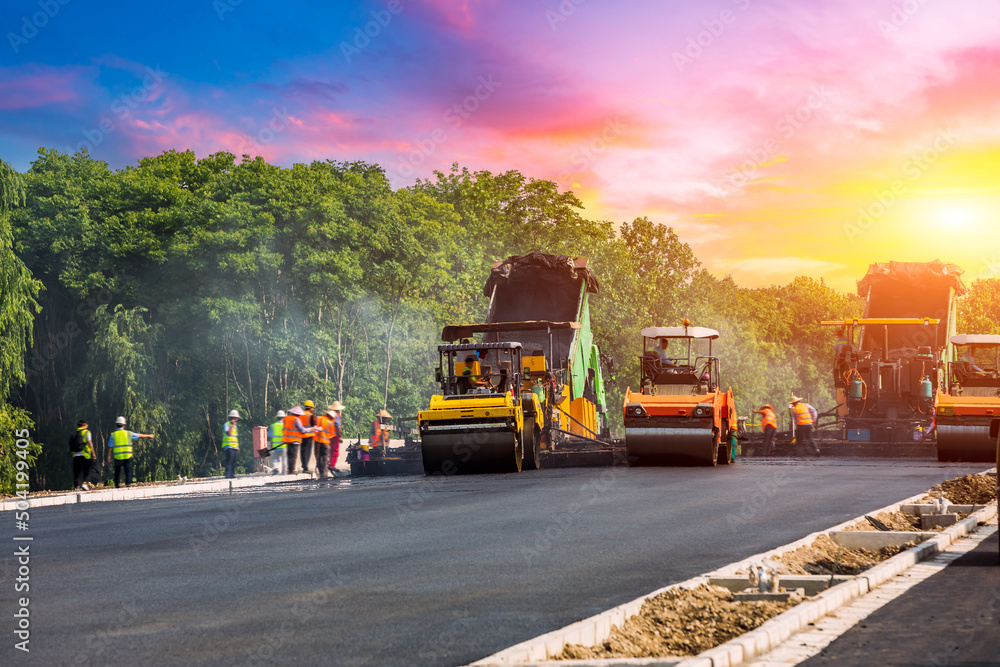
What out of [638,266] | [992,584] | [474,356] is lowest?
[992,584]

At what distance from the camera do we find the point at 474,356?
23.7 metres

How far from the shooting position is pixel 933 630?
22.1 feet

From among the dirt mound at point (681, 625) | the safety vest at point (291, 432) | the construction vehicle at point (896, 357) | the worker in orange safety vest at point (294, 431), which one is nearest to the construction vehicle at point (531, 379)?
the worker in orange safety vest at point (294, 431)

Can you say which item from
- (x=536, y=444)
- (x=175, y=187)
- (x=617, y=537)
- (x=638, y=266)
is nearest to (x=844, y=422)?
(x=536, y=444)

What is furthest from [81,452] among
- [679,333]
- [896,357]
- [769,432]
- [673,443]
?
[896,357]

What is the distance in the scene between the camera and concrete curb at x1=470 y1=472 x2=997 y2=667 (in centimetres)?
569

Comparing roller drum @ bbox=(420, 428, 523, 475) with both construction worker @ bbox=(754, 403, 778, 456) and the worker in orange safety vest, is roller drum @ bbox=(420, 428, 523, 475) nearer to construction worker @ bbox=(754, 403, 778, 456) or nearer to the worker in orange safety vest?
the worker in orange safety vest

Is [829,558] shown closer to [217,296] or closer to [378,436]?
[378,436]

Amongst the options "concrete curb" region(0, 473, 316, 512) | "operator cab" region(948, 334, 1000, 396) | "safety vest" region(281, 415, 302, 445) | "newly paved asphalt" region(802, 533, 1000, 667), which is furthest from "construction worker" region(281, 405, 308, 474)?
"newly paved asphalt" region(802, 533, 1000, 667)

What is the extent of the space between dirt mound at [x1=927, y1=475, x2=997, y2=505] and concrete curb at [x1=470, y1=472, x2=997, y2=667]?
6397mm

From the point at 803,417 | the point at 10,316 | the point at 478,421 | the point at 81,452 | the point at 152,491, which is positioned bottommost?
the point at 152,491

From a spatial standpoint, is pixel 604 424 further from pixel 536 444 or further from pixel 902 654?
pixel 902 654

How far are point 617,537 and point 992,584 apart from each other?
4.12 meters

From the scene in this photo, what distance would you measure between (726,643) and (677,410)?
1600 centimetres
